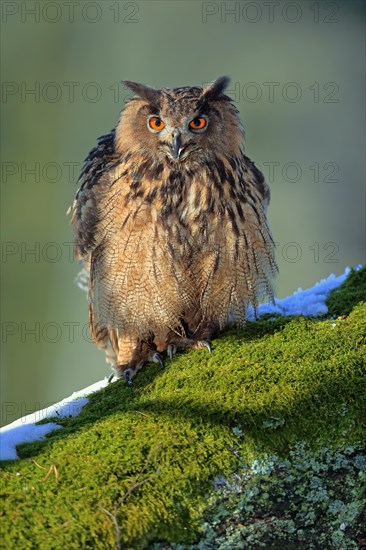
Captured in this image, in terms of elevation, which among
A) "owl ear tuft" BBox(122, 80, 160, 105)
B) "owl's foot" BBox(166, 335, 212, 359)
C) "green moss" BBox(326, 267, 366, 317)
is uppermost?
"owl ear tuft" BBox(122, 80, 160, 105)

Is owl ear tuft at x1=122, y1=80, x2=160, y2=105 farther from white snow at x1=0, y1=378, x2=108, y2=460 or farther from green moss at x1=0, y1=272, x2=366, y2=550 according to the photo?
white snow at x1=0, y1=378, x2=108, y2=460

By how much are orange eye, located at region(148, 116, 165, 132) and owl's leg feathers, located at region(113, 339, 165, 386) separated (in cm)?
102

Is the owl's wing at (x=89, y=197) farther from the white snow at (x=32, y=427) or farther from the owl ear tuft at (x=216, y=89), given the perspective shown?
the white snow at (x=32, y=427)

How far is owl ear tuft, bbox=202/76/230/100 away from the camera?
3361 mm

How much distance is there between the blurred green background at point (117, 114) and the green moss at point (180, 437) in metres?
7.19

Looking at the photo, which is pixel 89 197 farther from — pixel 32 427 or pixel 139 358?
pixel 32 427

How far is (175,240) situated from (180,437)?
124 centimetres

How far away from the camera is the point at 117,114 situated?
36.0ft

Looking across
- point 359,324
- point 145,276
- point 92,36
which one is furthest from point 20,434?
point 92,36

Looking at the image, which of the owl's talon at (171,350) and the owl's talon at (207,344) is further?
the owl's talon at (171,350)

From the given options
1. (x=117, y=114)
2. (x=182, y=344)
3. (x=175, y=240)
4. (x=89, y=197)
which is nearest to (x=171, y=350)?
(x=182, y=344)

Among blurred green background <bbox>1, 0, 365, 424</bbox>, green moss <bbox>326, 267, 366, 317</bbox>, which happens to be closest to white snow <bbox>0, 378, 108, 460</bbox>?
green moss <bbox>326, 267, 366, 317</bbox>

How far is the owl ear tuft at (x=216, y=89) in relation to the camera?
336 cm

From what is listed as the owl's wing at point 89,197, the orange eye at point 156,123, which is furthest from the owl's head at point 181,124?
the owl's wing at point 89,197
